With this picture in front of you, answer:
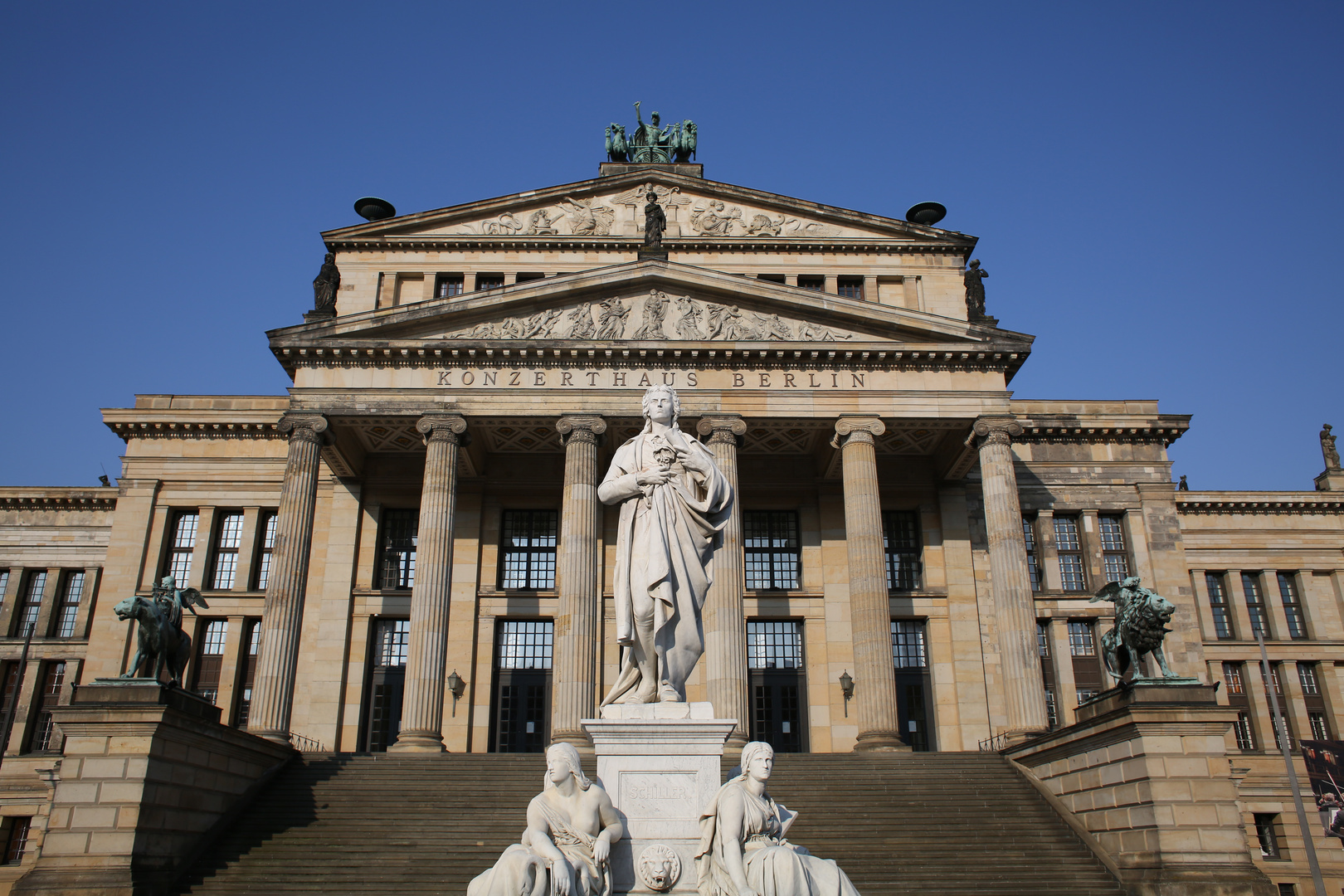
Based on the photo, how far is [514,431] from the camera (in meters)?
34.6

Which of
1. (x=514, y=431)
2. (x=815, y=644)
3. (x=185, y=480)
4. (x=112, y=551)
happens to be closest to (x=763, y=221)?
(x=514, y=431)

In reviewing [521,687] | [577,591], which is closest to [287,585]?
[577,591]

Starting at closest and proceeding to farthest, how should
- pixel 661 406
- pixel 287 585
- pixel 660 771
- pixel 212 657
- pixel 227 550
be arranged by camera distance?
pixel 660 771 < pixel 661 406 < pixel 287 585 < pixel 212 657 < pixel 227 550

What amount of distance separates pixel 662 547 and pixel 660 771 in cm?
173

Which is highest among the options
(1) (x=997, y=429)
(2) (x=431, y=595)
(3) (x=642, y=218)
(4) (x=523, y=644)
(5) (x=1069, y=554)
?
(3) (x=642, y=218)

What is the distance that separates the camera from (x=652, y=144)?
151 feet

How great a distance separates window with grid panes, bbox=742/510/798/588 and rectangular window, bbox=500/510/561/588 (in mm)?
6918

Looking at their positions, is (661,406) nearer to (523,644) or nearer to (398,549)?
(523,644)

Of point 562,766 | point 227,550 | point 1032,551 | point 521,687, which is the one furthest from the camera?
point 1032,551

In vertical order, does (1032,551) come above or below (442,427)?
below

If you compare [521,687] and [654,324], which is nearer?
[654,324]

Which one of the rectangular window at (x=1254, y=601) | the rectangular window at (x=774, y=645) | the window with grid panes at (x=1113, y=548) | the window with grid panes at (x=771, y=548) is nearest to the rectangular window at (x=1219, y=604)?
the rectangular window at (x=1254, y=601)

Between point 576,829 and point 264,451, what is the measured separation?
34871 millimetres

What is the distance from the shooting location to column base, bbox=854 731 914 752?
2869cm
